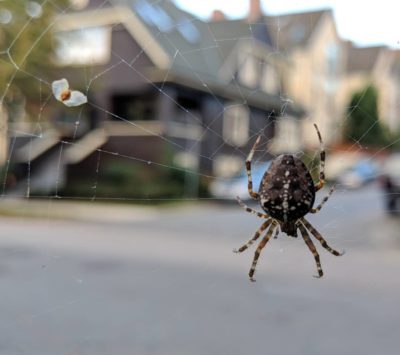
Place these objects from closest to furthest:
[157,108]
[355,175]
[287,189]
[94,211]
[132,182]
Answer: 1. [287,189]
2. [355,175]
3. [94,211]
4. [132,182]
5. [157,108]

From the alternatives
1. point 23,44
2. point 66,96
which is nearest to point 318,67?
point 23,44

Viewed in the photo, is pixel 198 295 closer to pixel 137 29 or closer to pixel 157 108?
pixel 137 29

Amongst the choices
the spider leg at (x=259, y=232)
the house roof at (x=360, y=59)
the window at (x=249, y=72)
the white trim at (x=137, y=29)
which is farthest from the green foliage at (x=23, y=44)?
the house roof at (x=360, y=59)

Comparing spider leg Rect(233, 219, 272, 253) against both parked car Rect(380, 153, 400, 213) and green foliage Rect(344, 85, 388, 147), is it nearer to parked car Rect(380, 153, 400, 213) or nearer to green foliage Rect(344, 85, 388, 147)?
green foliage Rect(344, 85, 388, 147)

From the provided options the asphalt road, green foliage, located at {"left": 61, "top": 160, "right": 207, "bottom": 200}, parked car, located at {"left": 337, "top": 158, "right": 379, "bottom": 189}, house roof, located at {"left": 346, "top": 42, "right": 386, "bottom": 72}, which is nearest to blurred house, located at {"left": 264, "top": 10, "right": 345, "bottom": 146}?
house roof, located at {"left": 346, "top": 42, "right": 386, "bottom": 72}

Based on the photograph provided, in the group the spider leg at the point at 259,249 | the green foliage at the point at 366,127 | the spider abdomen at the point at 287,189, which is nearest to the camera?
the spider abdomen at the point at 287,189

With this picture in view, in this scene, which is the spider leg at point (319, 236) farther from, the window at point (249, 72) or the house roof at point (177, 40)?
the window at point (249, 72)
